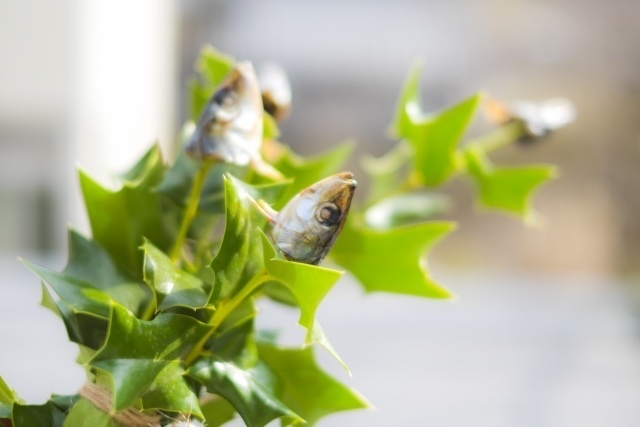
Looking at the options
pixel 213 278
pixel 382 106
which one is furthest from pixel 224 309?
pixel 382 106

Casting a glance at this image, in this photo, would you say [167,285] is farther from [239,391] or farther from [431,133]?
[431,133]

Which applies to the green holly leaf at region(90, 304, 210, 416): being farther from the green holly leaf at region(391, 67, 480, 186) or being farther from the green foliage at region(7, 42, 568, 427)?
the green holly leaf at region(391, 67, 480, 186)

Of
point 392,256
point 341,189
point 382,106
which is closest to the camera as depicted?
point 341,189

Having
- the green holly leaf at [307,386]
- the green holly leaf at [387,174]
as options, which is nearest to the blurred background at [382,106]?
the green holly leaf at [387,174]

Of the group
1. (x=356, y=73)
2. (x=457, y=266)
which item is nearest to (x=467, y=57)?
(x=356, y=73)

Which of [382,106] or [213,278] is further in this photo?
[382,106]

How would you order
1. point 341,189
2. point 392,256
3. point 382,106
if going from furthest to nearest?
point 382,106, point 392,256, point 341,189

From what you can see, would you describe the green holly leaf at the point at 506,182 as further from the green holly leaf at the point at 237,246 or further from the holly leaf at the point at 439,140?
the green holly leaf at the point at 237,246
